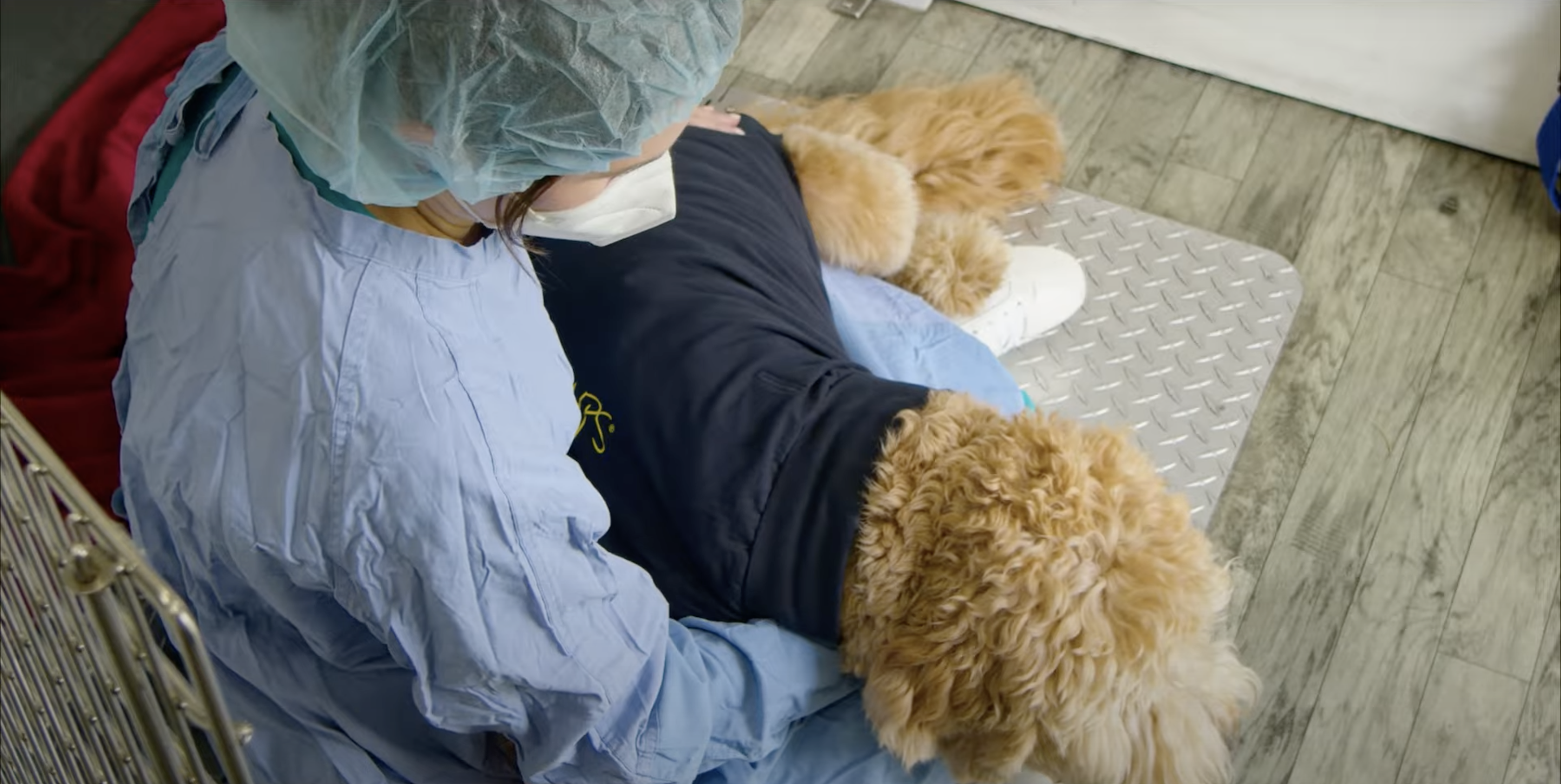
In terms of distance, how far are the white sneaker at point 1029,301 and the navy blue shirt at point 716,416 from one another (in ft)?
1.26

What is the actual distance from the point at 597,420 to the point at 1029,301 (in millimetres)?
694

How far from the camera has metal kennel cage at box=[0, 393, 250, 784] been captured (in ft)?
2.05

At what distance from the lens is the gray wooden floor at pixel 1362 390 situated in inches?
58.0

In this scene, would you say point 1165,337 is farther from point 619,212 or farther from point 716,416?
point 619,212

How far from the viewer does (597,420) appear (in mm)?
1203

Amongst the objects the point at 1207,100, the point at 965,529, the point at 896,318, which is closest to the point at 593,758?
the point at 965,529

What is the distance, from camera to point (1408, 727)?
146 centimetres

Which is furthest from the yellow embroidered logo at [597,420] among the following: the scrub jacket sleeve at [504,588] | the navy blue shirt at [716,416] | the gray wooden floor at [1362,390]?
the gray wooden floor at [1362,390]

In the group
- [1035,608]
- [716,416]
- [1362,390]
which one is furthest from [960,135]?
[1035,608]

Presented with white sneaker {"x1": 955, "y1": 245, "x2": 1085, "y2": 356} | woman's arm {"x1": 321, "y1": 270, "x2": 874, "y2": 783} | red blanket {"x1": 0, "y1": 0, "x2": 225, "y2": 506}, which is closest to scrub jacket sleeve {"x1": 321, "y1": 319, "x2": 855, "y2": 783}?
woman's arm {"x1": 321, "y1": 270, "x2": 874, "y2": 783}

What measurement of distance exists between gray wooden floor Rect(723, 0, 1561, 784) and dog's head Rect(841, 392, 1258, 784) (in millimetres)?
438

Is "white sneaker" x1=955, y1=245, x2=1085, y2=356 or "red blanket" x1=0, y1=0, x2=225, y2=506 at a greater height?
"red blanket" x1=0, y1=0, x2=225, y2=506

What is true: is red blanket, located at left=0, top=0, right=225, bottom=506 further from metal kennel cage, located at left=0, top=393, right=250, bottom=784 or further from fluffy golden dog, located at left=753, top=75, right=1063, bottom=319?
fluffy golden dog, located at left=753, top=75, right=1063, bottom=319

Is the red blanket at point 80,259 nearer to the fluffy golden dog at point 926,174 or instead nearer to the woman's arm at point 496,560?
the woman's arm at point 496,560
